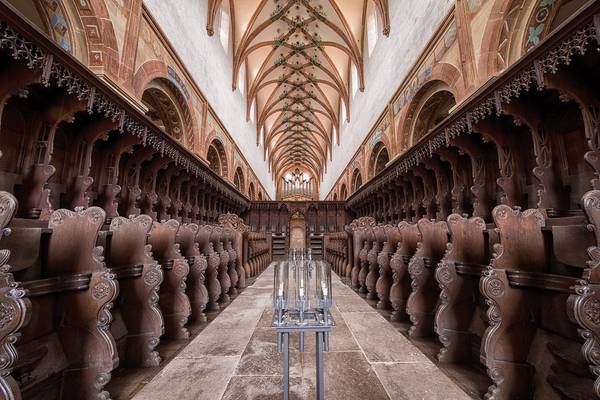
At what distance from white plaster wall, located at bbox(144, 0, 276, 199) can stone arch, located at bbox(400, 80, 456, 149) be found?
642cm

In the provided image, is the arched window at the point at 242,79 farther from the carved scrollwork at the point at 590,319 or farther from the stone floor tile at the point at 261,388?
the carved scrollwork at the point at 590,319

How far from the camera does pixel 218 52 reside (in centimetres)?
983

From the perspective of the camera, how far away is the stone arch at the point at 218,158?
1030 centimetres

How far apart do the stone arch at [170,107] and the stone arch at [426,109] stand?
20.7 ft

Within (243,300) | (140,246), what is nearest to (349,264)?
(243,300)

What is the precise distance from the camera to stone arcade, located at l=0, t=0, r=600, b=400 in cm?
148

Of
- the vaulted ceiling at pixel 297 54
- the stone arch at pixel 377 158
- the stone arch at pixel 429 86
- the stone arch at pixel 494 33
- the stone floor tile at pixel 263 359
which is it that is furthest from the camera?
the vaulted ceiling at pixel 297 54

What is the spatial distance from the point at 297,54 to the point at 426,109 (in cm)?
1053

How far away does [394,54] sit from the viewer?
26.9ft

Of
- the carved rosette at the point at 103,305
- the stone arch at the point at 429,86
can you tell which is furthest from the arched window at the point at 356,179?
the carved rosette at the point at 103,305

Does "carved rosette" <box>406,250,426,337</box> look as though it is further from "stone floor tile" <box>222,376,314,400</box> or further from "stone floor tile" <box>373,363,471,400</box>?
"stone floor tile" <box>222,376,314,400</box>

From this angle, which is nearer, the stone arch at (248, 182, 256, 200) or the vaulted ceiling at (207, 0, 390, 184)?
the vaulted ceiling at (207, 0, 390, 184)

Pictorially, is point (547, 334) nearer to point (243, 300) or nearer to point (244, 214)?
point (243, 300)

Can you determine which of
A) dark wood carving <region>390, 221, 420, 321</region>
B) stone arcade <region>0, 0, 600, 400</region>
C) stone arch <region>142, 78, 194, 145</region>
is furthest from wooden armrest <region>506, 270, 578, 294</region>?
stone arch <region>142, 78, 194, 145</region>
